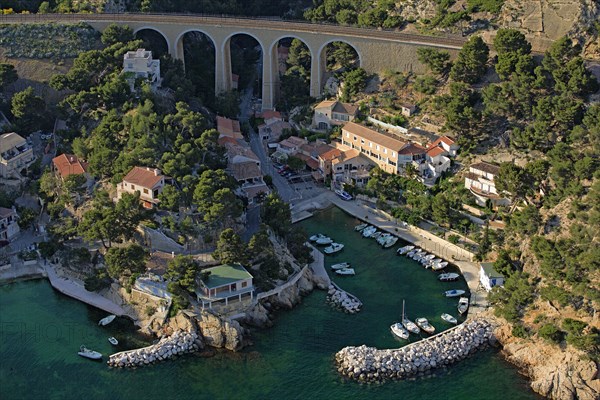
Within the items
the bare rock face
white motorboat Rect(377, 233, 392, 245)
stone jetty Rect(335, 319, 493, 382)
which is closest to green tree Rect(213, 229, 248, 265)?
the bare rock face

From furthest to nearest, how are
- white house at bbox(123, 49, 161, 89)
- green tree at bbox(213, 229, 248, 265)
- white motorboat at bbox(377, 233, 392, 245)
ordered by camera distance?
1. white house at bbox(123, 49, 161, 89)
2. white motorboat at bbox(377, 233, 392, 245)
3. green tree at bbox(213, 229, 248, 265)

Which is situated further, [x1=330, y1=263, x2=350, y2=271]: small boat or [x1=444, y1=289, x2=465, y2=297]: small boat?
[x1=330, y1=263, x2=350, y2=271]: small boat

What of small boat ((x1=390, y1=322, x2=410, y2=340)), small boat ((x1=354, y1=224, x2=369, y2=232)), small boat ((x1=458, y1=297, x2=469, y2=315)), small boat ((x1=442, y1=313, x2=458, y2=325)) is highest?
small boat ((x1=354, y1=224, x2=369, y2=232))

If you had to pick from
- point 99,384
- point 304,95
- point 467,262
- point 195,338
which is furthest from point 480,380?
point 304,95

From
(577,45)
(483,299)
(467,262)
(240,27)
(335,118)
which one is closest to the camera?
(483,299)

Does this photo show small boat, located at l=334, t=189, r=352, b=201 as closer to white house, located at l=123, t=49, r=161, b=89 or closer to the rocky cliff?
white house, located at l=123, t=49, r=161, b=89

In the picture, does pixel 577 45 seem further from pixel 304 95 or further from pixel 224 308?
pixel 224 308
